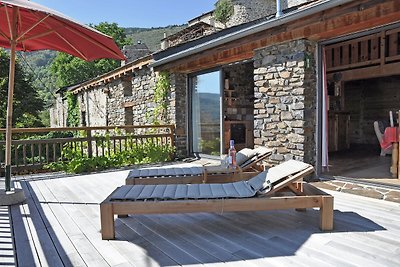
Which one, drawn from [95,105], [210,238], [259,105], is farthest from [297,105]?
[95,105]

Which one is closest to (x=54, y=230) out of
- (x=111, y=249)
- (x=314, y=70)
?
(x=111, y=249)

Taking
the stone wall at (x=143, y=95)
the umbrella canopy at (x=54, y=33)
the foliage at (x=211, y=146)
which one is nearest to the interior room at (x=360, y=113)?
the foliage at (x=211, y=146)

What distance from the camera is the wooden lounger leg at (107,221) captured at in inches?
97.2

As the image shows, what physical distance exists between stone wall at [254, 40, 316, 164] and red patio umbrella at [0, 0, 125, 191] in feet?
7.99

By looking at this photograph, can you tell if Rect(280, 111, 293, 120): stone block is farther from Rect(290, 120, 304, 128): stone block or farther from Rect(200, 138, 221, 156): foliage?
Rect(200, 138, 221, 156): foliage

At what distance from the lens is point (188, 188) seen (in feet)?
9.41

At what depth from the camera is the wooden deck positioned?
2.14 meters

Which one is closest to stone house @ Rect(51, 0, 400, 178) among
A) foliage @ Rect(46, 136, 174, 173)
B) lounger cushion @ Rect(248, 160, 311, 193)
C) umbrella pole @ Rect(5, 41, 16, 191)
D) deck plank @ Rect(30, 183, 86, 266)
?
foliage @ Rect(46, 136, 174, 173)

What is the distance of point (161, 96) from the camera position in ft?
25.6

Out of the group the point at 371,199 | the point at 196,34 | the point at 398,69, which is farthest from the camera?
the point at 196,34

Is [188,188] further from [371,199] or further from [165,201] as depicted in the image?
[371,199]

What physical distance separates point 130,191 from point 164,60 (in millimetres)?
4633

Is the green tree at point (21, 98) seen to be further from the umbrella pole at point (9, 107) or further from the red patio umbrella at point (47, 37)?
the umbrella pole at point (9, 107)

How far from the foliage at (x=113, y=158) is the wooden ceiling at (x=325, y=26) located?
2574 millimetres
